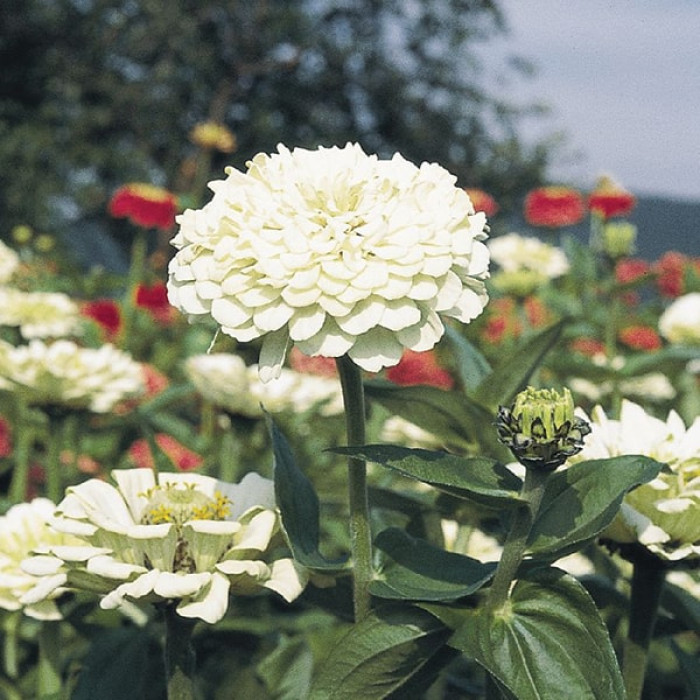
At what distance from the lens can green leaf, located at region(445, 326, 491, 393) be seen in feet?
2.78

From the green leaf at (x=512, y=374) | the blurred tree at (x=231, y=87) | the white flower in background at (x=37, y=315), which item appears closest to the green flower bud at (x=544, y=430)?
the green leaf at (x=512, y=374)

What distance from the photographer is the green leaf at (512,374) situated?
0.82 meters

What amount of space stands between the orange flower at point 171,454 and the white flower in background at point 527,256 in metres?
0.71

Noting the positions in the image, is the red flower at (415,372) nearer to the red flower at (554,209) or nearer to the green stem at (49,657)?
the red flower at (554,209)

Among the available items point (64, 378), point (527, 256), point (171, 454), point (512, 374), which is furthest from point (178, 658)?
point (527, 256)

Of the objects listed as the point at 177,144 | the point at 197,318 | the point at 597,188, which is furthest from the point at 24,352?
the point at 177,144

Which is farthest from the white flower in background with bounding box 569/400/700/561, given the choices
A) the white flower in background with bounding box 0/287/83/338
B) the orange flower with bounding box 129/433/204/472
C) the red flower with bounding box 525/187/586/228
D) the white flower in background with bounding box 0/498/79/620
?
the red flower with bounding box 525/187/586/228

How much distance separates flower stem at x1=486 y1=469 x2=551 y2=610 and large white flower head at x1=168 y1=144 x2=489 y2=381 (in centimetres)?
8

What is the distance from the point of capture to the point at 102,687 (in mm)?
718

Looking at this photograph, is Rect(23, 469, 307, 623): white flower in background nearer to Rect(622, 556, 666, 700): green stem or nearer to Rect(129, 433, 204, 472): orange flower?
Rect(622, 556, 666, 700): green stem

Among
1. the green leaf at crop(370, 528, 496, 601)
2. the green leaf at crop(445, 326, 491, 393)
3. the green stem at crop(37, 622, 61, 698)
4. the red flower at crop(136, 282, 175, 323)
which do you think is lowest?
the green stem at crop(37, 622, 61, 698)

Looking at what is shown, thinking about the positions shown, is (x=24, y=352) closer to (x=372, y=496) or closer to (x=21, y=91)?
(x=372, y=496)

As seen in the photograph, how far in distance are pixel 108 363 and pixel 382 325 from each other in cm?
69

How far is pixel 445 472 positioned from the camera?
21.5 inches
